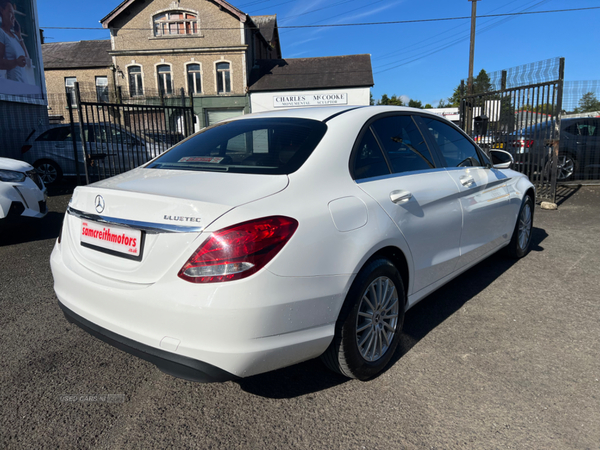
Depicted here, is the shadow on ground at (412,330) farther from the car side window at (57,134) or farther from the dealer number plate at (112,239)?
the car side window at (57,134)

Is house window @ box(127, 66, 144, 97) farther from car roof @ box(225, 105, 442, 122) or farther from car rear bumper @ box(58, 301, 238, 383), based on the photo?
car rear bumper @ box(58, 301, 238, 383)

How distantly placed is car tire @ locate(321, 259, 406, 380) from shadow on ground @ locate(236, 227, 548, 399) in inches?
7.3

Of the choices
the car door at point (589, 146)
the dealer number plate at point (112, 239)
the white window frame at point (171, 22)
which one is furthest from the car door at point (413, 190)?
the white window frame at point (171, 22)

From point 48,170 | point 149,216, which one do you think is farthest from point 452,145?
point 48,170

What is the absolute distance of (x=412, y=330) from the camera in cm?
325

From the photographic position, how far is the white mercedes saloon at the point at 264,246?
1917 mm

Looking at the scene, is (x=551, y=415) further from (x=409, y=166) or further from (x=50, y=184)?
(x=50, y=184)

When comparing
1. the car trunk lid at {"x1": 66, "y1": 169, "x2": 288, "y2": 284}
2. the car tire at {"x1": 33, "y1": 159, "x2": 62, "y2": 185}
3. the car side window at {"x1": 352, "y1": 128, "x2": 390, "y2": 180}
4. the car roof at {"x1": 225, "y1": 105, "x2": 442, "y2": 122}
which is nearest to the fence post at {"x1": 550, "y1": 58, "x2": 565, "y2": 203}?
the car roof at {"x1": 225, "y1": 105, "x2": 442, "y2": 122}

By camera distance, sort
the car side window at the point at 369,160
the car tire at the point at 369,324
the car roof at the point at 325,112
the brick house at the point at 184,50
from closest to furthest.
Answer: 1. the car tire at the point at 369,324
2. the car side window at the point at 369,160
3. the car roof at the point at 325,112
4. the brick house at the point at 184,50

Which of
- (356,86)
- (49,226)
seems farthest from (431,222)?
(356,86)

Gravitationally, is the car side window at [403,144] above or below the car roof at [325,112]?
below

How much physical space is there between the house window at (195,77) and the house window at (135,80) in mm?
3251

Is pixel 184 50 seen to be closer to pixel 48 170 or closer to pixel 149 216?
pixel 48 170

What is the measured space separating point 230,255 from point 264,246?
0.50 feet
